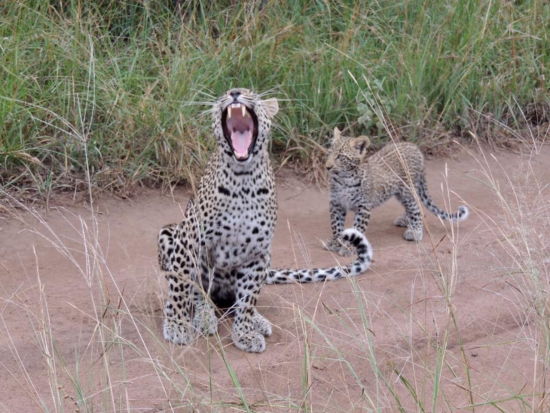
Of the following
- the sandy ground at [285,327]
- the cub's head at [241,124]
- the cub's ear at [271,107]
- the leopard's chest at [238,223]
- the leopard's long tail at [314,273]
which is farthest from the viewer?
the leopard's long tail at [314,273]

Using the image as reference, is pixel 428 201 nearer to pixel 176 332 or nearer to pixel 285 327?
pixel 285 327

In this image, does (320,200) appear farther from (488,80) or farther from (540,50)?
(540,50)

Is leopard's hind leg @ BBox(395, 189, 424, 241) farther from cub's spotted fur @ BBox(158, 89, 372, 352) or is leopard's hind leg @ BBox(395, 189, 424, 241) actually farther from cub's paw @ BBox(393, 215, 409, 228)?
cub's spotted fur @ BBox(158, 89, 372, 352)

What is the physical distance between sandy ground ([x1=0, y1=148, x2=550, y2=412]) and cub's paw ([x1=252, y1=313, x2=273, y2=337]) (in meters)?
0.06

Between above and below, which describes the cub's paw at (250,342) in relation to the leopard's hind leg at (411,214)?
above

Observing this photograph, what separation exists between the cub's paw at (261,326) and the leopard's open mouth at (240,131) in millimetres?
997

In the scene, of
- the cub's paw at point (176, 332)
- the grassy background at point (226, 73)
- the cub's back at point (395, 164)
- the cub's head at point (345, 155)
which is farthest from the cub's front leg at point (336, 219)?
the cub's paw at point (176, 332)

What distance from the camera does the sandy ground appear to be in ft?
13.0

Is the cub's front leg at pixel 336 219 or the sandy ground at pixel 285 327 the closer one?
the sandy ground at pixel 285 327

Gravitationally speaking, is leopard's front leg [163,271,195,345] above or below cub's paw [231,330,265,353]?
above

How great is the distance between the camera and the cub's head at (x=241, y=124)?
4.85 metres

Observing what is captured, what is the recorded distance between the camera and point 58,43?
25.8ft

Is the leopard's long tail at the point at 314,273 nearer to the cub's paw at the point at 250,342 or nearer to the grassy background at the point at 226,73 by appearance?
the cub's paw at the point at 250,342

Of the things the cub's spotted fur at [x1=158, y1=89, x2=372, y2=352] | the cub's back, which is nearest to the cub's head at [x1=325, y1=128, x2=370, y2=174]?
the cub's back
